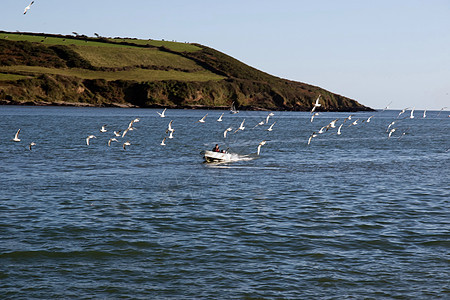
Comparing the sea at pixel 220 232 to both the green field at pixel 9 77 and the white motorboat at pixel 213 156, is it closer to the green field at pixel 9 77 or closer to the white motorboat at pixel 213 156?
the white motorboat at pixel 213 156

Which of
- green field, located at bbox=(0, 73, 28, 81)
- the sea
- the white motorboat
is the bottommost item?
the sea

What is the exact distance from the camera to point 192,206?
92.1 feet

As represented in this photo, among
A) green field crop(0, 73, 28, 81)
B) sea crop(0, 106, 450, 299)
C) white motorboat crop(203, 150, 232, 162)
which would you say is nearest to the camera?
sea crop(0, 106, 450, 299)

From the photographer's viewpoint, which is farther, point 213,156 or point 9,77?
point 9,77

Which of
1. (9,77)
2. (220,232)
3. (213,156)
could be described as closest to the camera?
(220,232)

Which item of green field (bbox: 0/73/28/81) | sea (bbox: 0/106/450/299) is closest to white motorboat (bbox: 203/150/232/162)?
sea (bbox: 0/106/450/299)

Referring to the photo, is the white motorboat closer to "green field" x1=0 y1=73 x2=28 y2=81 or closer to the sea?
the sea

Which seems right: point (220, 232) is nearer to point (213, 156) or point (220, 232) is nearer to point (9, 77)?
point (213, 156)

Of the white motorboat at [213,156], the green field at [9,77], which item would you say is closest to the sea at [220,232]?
the white motorboat at [213,156]

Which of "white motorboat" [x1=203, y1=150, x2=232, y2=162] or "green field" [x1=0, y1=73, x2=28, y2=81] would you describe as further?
"green field" [x1=0, y1=73, x2=28, y2=81]

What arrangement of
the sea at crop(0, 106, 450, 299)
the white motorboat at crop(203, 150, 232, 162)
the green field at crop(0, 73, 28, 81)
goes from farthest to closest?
the green field at crop(0, 73, 28, 81) < the white motorboat at crop(203, 150, 232, 162) < the sea at crop(0, 106, 450, 299)

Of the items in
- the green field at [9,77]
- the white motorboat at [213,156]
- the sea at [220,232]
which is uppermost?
the green field at [9,77]

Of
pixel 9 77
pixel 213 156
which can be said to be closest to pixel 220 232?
pixel 213 156

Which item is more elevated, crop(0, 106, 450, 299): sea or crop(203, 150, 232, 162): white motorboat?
crop(203, 150, 232, 162): white motorboat
